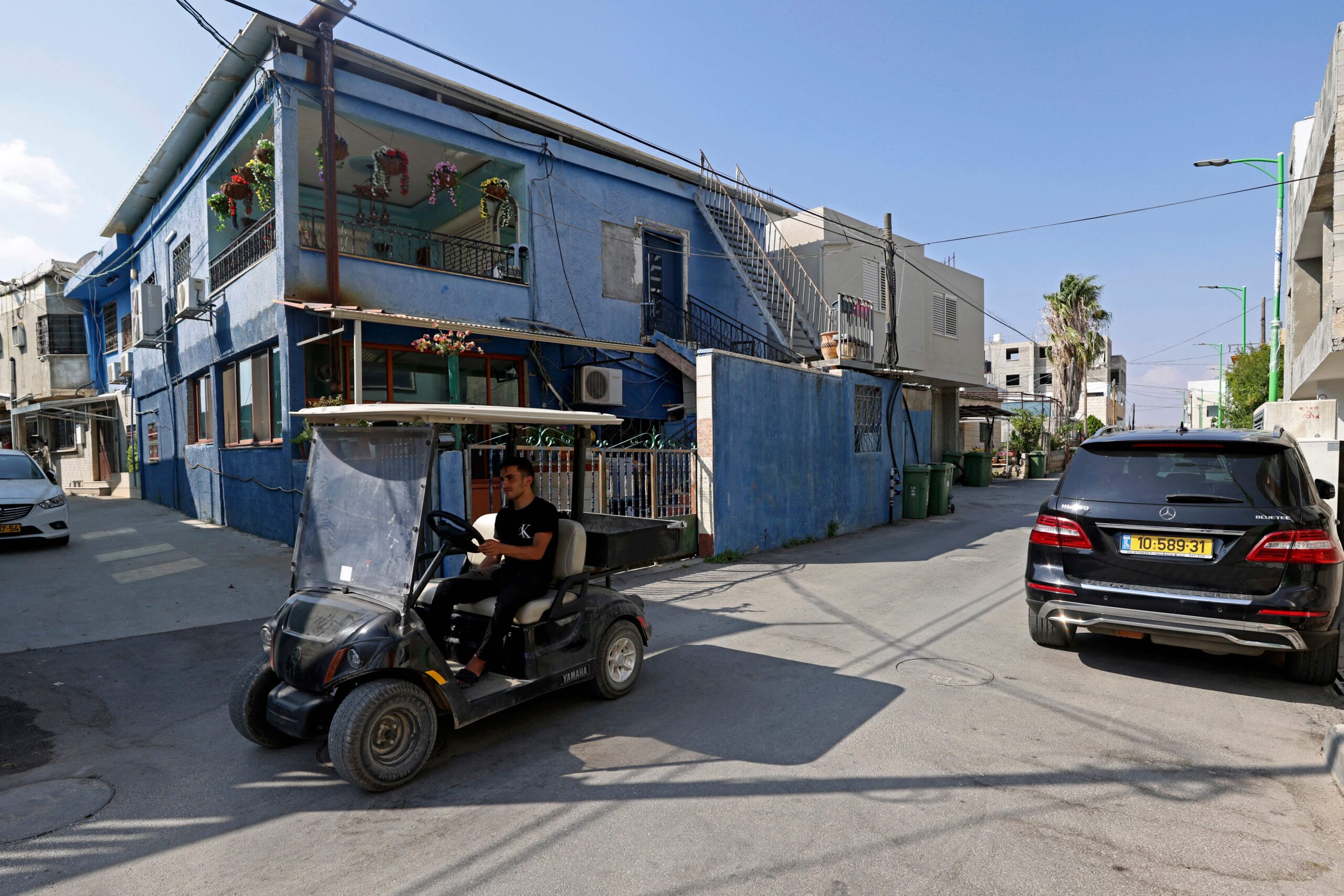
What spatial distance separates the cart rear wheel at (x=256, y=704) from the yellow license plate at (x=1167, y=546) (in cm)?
554

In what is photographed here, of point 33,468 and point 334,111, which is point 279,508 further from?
point 334,111

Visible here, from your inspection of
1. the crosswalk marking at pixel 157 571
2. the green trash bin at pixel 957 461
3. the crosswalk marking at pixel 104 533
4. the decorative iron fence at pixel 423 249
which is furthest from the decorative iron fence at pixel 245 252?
the green trash bin at pixel 957 461

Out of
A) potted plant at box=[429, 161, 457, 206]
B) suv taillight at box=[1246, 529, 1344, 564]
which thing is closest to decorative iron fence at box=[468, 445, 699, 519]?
suv taillight at box=[1246, 529, 1344, 564]

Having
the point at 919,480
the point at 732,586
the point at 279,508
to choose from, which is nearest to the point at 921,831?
the point at 732,586

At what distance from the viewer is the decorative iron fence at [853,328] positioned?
14.4 metres

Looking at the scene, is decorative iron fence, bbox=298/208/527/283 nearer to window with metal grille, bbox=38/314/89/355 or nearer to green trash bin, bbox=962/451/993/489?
window with metal grille, bbox=38/314/89/355


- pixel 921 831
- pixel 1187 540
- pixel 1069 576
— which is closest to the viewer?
pixel 921 831

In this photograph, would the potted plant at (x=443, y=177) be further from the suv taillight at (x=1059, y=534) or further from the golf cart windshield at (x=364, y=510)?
the suv taillight at (x=1059, y=534)

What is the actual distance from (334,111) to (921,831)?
40.7 feet

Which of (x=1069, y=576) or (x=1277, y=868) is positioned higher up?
(x=1069, y=576)

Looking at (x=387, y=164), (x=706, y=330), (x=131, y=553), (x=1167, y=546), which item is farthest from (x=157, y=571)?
(x=706, y=330)

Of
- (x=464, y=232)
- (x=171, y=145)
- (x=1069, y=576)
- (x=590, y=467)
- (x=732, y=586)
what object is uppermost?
(x=171, y=145)

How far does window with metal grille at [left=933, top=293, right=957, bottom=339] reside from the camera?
70.8 feet

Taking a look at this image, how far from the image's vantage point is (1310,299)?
17.0 metres
